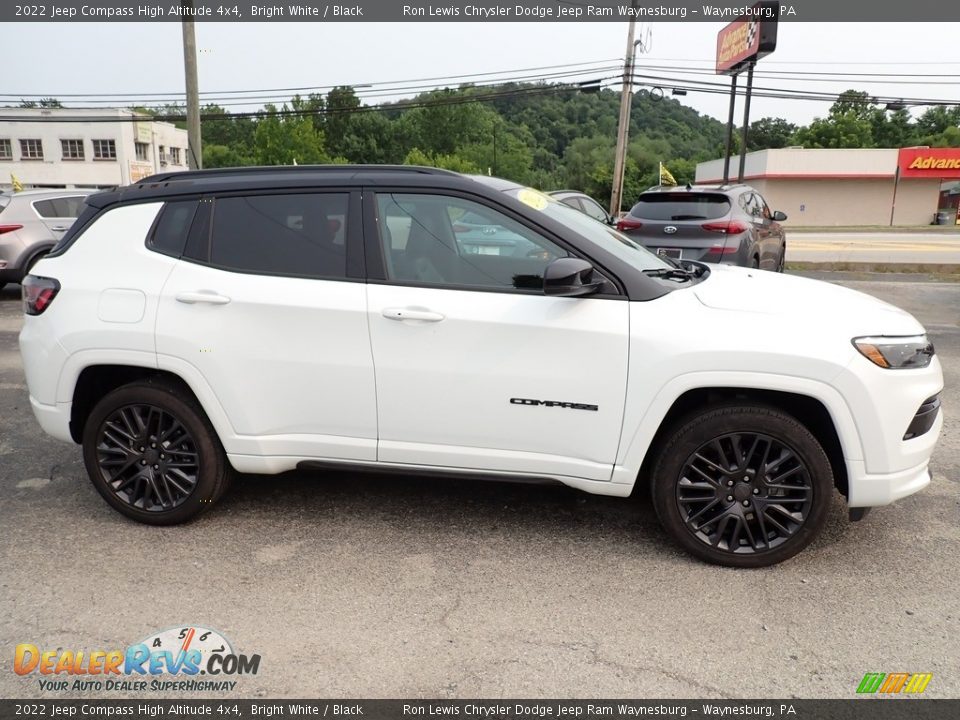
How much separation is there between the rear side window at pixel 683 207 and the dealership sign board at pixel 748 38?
100 feet

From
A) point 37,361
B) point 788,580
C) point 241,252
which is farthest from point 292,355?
point 788,580

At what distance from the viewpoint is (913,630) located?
2.98m

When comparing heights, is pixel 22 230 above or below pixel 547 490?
above

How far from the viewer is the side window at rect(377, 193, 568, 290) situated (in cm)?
350

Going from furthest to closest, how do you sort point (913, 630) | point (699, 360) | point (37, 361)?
point (37, 361) → point (699, 360) → point (913, 630)

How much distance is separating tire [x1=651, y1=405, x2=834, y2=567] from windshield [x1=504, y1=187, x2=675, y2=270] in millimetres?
873

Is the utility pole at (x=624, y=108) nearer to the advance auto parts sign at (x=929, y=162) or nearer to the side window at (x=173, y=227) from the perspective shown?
the side window at (x=173, y=227)

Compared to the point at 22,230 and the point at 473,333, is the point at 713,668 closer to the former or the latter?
the point at 473,333

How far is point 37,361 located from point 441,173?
2324 millimetres

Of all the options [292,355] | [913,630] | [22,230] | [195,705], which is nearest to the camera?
[195,705]

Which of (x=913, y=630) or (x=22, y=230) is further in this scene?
(x=22, y=230)

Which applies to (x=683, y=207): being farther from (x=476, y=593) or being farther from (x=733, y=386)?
(x=476, y=593)

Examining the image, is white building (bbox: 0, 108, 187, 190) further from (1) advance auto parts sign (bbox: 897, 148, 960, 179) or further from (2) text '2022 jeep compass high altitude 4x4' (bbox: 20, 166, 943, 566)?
(2) text '2022 jeep compass high altitude 4x4' (bbox: 20, 166, 943, 566)

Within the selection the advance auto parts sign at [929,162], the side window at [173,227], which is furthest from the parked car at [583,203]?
the advance auto parts sign at [929,162]
